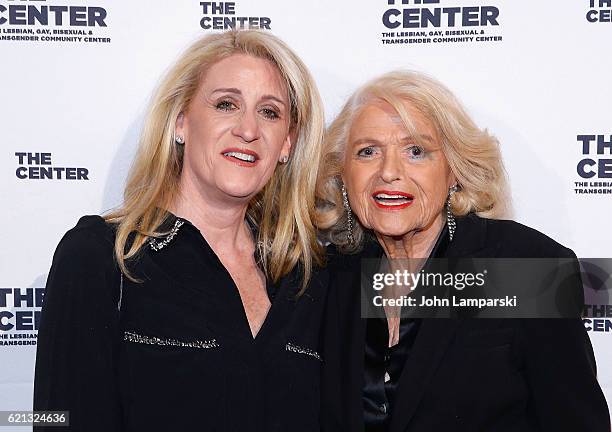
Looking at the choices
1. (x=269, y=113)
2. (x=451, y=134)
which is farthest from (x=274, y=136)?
(x=451, y=134)

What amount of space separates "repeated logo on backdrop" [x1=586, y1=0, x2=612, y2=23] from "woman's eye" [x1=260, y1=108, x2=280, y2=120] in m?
1.34

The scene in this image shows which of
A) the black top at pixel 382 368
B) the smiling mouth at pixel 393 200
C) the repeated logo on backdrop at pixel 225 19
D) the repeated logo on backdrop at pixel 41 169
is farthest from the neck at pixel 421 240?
the repeated logo on backdrop at pixel 41 169

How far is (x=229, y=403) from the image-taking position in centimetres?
190

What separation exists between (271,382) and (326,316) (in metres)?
0.34

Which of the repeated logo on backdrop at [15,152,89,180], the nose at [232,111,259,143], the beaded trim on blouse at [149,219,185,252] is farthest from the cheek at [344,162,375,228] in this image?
the repeated logo on backdrop at [15,152,89,180]

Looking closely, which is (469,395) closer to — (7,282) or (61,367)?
(61,367)

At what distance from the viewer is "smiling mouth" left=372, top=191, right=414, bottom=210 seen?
6.90ft

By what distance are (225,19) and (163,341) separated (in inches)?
53.4

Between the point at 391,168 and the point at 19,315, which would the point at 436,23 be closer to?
the point at 391,168

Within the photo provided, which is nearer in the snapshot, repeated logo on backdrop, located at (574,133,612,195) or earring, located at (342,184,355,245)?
earring, located at (342,184,355,245)

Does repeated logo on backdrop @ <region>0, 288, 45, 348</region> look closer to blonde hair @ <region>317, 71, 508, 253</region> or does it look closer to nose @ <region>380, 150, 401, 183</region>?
blonde hair @ <region>317, 71, 508, 253</region>

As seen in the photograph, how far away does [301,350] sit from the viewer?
211cm

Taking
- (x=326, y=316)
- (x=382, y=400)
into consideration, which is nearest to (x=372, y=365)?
(x=382, y=400)

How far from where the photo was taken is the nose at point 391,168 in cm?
209
